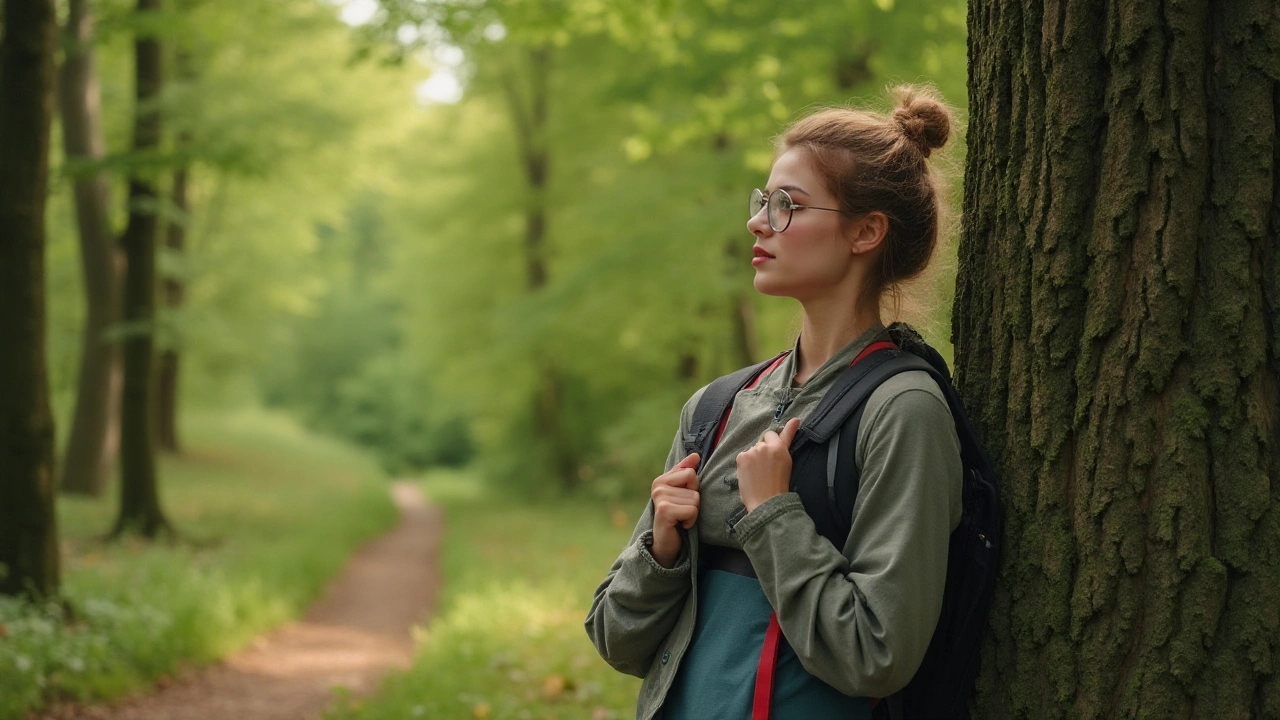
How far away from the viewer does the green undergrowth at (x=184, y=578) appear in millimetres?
6594

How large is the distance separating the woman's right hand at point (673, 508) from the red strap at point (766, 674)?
0.27 m

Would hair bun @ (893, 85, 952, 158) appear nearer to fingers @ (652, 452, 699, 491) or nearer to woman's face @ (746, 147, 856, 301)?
woman's face @ (746, 147, 856, 301)

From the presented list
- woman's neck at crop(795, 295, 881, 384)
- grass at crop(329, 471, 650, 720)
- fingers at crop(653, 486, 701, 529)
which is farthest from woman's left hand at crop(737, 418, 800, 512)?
grass at crop(329, 471, 650, 720)

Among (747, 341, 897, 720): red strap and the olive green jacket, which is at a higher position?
the olive green jacket

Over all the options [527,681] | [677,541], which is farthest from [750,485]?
[527,681]

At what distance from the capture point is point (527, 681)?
6.61 m

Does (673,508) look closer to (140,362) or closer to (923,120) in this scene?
(923,120)

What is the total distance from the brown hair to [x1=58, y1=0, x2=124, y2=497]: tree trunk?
11888mm

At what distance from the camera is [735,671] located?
7.16 feet

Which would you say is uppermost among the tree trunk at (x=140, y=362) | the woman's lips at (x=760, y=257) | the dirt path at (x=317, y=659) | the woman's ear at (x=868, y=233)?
the woman's ear at (x=868, y=233)

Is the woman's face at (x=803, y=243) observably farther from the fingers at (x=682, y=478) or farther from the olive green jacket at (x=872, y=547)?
the fingers at (x=682, y=478)

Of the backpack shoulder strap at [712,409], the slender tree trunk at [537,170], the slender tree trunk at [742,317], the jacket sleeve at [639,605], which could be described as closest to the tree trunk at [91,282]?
the slender tree trunk at [537,170]

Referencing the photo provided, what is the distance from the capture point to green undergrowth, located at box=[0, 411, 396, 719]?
6.59 metres

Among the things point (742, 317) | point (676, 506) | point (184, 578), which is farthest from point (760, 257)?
point (742, 317)
